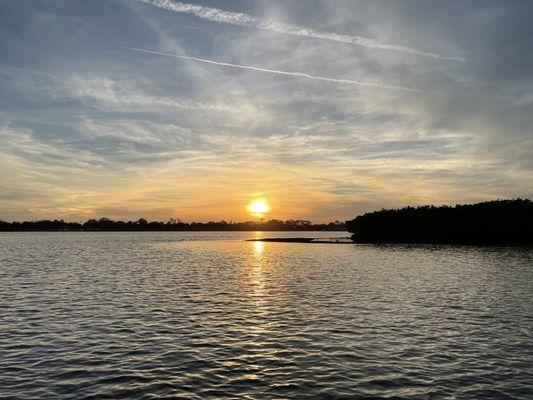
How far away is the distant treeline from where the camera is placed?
16288 centimetres

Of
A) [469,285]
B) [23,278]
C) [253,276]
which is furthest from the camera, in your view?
[253,276]

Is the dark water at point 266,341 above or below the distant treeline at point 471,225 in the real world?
below

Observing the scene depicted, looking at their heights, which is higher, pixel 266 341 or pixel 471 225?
pixel 471 225

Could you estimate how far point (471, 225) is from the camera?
174 m

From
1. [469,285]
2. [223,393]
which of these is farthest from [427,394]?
[469,285]

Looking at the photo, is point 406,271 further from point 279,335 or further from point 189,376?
point 189,376

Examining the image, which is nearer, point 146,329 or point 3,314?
point 146,329

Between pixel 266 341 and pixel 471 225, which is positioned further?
pixel 471 225

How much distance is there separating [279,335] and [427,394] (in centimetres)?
1231

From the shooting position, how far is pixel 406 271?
2906 inches

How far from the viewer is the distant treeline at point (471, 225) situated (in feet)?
534

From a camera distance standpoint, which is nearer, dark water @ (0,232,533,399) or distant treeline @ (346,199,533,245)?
dark water @ (0,232,533,399)

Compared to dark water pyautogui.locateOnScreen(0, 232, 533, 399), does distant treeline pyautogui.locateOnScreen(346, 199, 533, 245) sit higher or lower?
higher

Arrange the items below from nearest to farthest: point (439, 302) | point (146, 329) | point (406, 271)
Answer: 1. point (146, 329)
2. point (439, 302)
3. point (406, 271)
